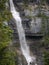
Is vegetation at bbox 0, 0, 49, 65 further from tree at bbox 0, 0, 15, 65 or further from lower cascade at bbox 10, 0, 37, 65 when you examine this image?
lower cascade at bbox 10, 0, 37, 65

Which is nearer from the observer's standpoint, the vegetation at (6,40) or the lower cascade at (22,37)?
the vegetation at (6,40)

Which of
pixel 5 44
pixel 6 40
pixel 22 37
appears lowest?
pixel 22 37

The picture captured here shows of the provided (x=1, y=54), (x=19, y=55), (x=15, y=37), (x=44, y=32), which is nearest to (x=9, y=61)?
(x=1, y=54)

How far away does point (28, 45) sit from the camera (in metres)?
28.5

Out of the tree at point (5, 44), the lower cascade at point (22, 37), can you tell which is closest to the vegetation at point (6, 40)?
the tree at point (5, 44)

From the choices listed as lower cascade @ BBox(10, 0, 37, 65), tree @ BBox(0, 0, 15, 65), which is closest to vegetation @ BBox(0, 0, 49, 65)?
tree @ BBox(0, 0, 15, 65)

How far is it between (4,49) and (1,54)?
0.52 metres

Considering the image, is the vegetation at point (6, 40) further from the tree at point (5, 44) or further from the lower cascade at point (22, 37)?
the lower cascade at point (22, 37)

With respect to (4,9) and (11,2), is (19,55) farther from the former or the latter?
(11,2)

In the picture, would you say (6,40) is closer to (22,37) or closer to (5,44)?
(5,44)

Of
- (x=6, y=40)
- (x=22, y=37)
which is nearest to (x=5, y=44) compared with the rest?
(x=6, y=40)

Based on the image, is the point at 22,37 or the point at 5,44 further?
the point at 22,37

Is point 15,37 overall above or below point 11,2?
below

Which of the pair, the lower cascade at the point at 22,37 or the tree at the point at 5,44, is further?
the lower cascade at the point at 22,37
